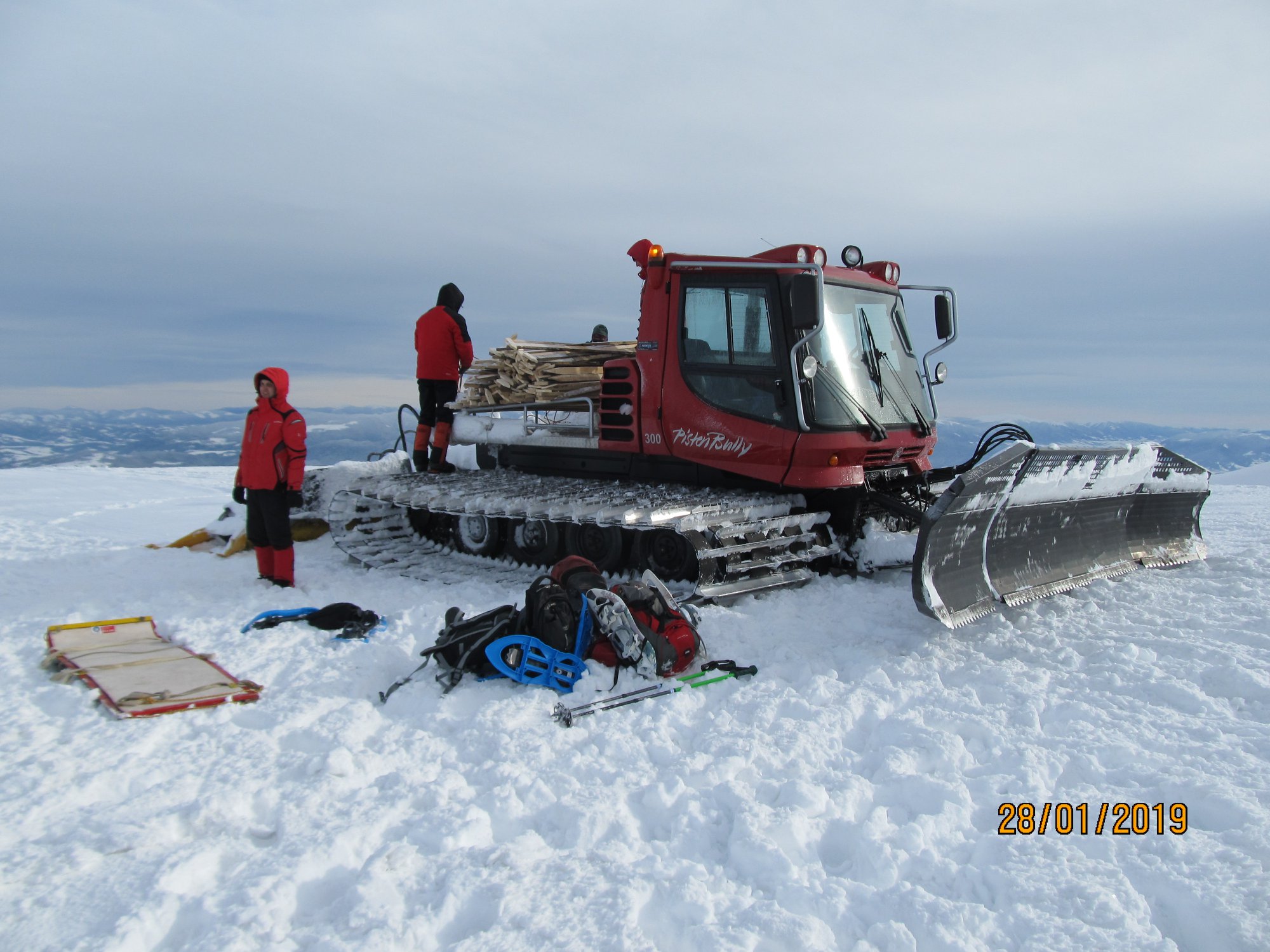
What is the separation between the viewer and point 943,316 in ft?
23.5

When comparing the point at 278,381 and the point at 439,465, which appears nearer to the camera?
the point at 278,381

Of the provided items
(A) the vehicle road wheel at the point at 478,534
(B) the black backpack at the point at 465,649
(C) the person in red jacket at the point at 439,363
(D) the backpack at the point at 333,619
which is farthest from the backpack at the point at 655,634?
(C) the person in red jacket at the point at 439,363

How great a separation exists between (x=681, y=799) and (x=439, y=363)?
613 centimetres

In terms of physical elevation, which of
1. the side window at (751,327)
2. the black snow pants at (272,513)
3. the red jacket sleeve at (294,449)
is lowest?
the black snow pants at (272,513)

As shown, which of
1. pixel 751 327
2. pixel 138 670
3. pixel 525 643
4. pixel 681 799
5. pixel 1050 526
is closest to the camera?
pixel 681 799

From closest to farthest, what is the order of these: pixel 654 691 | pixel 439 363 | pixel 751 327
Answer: pixel 654 691 < pixel 751 327 < pixel 439 363

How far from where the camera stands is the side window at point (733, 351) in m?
6.26

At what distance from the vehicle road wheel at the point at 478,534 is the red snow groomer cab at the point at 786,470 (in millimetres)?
37

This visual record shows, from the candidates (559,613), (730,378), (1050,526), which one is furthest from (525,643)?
(1050,526)

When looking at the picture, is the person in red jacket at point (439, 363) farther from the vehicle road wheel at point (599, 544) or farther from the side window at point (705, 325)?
the side window at point (705, 325)

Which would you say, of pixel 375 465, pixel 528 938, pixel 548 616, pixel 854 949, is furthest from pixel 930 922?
pixel 375 465

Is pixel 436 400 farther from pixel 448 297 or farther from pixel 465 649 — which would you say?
pixel 465 649

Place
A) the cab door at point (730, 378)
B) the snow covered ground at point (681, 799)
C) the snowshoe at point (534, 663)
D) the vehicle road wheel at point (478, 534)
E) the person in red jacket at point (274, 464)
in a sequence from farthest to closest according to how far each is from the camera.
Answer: the vehicle road wheel at point (478, 534) < the person in red jacket at point (274, 464) < the cab door at point (730, 378) < the snowshoe at point (534, 663) < the snow covered ground at point (681, 799)

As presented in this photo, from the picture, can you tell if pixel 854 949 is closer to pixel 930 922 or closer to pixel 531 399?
pixel 930 922
